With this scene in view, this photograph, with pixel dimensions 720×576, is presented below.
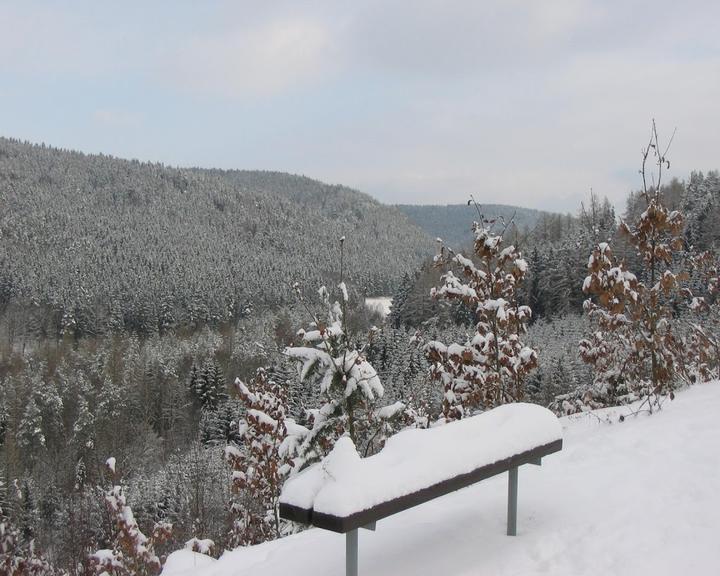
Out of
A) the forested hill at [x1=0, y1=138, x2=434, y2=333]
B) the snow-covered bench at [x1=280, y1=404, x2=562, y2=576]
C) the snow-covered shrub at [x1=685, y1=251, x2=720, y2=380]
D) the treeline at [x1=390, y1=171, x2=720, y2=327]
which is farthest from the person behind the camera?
the forested hill at [x1=0, y1=138, x2=434, y2=333]

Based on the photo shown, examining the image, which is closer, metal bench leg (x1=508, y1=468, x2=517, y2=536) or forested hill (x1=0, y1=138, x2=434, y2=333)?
metal bench leg (x1=508, y1=468, x2=517, y2=536)

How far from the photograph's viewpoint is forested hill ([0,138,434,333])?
106000 millimetres

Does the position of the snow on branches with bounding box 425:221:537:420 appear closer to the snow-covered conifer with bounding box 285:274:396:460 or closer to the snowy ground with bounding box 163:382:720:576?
the snow-covered conifer with bounding box 285:274:396:460

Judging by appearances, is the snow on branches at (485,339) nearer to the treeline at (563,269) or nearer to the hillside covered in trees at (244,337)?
the hillside covered in trees at (244,337)

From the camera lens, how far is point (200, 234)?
169000mm

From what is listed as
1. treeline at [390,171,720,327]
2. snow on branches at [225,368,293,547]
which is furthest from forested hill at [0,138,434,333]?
snow on branches at [225,368,293,547]

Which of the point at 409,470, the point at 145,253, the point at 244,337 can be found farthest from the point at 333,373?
the point at 145,253

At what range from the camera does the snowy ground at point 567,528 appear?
3949mm

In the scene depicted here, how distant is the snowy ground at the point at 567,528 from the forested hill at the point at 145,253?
59836 millimetres

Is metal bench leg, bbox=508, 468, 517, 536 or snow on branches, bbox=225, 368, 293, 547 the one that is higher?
metal bench leg, bbox=508, 468, 517, 536

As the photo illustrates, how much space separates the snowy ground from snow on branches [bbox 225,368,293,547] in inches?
138

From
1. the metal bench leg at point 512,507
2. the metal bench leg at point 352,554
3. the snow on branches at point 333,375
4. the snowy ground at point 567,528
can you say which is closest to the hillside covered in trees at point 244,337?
the snow on branches at point 333,375

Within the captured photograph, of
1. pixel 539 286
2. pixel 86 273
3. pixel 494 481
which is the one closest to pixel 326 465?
pixel 494 481

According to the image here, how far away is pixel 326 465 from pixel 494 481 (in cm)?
274
